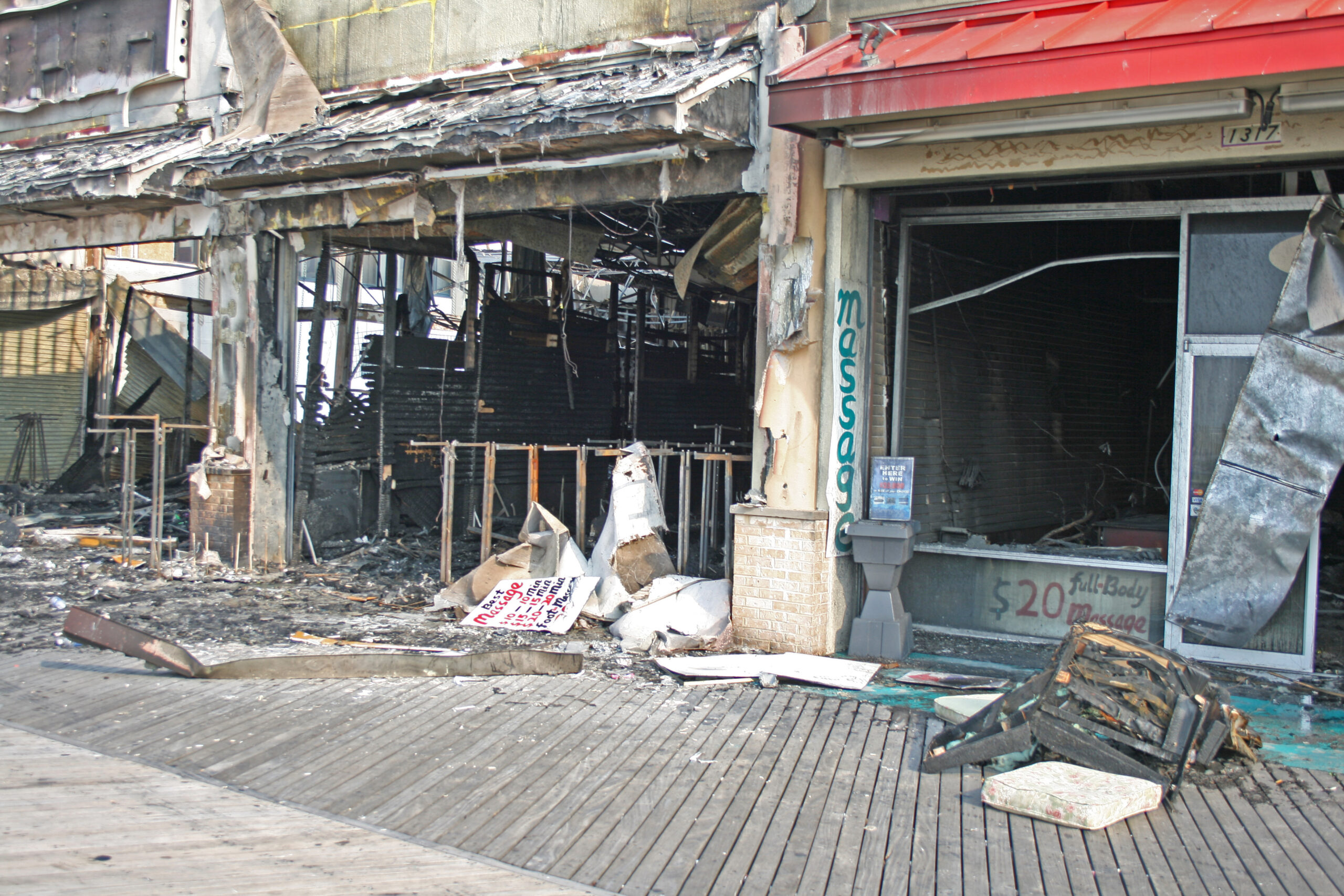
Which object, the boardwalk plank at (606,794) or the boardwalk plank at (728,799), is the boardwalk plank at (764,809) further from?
the boardwalk plank at (606,794)

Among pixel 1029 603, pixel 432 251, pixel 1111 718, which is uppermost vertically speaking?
pixel 432 251

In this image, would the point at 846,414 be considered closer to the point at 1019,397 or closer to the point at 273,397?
the point at 1019,397

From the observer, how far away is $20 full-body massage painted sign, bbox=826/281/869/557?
26.2 feet

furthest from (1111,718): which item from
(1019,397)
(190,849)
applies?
(1019,397)

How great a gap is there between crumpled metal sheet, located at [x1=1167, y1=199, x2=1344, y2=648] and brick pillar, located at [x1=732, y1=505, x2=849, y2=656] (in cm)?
250

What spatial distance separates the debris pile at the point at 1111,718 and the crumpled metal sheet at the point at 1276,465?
1.95 metres

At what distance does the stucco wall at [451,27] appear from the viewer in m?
9.04

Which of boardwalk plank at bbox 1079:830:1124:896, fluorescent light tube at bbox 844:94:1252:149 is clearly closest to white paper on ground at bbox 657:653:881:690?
boardwalk plank at bbox 1079:830:1124:896

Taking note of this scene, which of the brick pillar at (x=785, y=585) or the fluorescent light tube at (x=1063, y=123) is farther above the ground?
the fluorescent light tube at (x=1063, y=123)

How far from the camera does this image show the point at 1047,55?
627 cm

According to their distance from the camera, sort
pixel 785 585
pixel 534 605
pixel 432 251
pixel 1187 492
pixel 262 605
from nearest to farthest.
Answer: pixel 1187 492 < pixel 785 585 < pixel 534 605 < pixel 262 605 < pixel 432 251

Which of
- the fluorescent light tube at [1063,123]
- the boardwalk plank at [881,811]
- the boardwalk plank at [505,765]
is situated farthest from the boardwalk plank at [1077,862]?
the fluorescent light tube at [1063,123]

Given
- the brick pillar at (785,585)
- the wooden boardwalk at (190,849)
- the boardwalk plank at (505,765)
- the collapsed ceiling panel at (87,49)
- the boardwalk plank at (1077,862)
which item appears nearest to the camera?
the wooden boardwalk at (190,849)

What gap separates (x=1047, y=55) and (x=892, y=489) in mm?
3233
